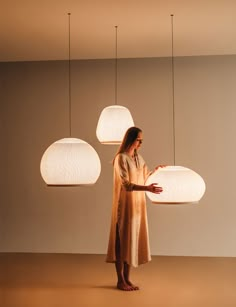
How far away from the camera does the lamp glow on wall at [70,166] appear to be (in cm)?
389

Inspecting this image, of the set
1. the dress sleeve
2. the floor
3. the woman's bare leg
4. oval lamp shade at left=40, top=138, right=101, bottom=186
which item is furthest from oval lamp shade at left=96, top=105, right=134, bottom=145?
the floor

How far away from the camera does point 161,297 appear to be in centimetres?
411

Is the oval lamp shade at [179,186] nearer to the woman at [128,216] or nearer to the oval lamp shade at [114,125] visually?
the woman at [128,216]

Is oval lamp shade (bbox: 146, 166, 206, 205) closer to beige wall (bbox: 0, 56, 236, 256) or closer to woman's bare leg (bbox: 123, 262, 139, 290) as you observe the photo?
woman's bare leg (bbox: 123, 262, 139, 290)

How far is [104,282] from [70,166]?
1.32 meters

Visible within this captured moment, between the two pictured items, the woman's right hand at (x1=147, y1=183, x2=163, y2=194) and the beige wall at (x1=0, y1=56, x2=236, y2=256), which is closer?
the woman's right hand at (x1=147, y1=183, x2=163, y2=194)

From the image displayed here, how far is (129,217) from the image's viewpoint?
4.28 meters

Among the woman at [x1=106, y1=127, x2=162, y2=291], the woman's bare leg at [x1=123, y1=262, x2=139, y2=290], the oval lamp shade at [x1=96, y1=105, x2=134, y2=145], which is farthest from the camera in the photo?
the oval lamp shade at [x1=96, y1=105, x2=134, y2=145]

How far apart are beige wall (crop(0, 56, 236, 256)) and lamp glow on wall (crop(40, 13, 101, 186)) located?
89.7 inches

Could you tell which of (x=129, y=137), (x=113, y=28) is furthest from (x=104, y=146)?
(x=129, y=137)

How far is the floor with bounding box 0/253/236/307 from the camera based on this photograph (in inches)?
157

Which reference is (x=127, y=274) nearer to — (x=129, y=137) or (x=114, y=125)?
(x=129, y=137)

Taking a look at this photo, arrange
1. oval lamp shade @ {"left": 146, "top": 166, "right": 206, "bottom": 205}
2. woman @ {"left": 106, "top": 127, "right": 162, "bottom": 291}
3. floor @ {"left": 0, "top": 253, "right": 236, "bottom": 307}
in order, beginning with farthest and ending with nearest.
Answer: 1. woman @ {"left": 106, "top": 127, "right": 162, "bottom": 291}
2. floor @ {"left": 0, "top": 253, "right": 236, "bottom": 307}
3. oval lamp shade @ {"left": 146, "top": 166, "right": 206, "bottom": 205}

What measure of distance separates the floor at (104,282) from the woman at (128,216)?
10.1 inches
